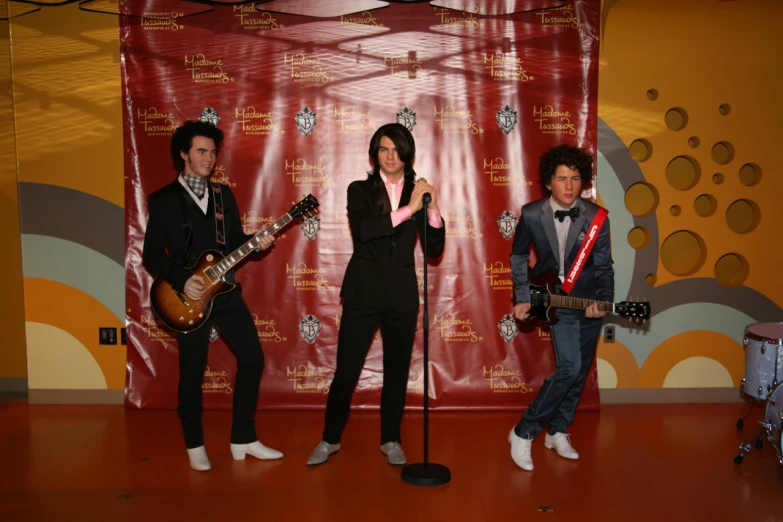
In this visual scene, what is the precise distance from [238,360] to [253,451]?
541 mm

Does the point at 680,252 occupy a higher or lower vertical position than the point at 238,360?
higher

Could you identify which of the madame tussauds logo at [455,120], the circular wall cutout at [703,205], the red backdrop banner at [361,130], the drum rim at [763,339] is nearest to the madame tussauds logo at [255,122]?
the red backdrop banner at [361,130]

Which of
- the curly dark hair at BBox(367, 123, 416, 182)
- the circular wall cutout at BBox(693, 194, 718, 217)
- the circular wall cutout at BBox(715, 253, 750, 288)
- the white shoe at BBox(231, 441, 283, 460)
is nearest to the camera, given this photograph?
the curly dark hair at BBox(367, 123, 416, 182)

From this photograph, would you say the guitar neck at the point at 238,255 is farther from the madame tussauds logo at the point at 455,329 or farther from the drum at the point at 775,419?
the drum at the point at 775,419

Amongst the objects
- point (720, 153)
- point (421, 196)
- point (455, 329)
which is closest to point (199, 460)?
point (421, 196)

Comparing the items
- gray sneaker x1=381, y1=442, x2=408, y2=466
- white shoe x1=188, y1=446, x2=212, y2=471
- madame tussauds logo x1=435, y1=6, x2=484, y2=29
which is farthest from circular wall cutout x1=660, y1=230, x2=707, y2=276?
white shoe x1=188, y1=446, x2=212, y2=471

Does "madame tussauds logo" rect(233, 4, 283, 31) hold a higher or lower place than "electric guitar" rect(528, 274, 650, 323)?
higher

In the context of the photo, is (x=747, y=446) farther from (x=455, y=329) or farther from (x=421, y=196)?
(x=421, y=196)

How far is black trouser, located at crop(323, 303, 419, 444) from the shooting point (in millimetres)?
3947

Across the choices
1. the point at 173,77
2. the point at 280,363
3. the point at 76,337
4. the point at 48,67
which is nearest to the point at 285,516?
the point at 280,363

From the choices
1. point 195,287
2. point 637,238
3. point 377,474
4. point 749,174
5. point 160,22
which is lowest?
point 377,474

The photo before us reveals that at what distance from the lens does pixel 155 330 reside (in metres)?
5.20

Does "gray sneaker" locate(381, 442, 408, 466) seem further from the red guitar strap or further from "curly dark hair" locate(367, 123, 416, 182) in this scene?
"curly dark hair" locate(367, 123, 416, 182)

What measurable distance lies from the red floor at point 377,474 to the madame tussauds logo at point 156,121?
1.93 metres
